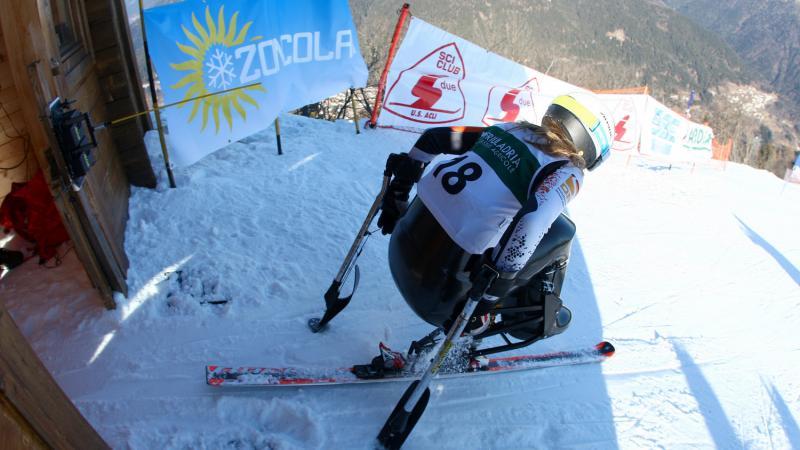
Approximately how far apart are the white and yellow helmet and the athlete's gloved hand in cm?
88

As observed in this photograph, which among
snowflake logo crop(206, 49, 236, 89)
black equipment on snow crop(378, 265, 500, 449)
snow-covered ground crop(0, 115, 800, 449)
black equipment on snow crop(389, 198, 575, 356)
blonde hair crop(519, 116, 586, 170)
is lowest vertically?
snow-covered ground crop(0, 115, 800, 449)

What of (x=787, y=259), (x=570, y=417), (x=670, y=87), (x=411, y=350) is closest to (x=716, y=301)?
(x=787, y=259)

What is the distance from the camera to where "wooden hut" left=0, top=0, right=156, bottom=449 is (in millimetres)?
1398

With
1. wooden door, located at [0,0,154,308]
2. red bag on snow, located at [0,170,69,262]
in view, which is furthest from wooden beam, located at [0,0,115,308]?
red bag on snow, located at [0,170,69,262]

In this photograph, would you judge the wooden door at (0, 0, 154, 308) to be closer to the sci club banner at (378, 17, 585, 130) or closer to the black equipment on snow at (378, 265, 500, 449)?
the black equipment on snow at (378, 265, 500, 449)

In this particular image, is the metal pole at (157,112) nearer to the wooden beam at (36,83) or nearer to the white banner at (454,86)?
the wooden beam at (36,83)

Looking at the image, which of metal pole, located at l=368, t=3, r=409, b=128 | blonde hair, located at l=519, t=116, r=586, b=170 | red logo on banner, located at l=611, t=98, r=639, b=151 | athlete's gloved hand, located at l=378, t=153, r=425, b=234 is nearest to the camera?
blonde hair, located at l=519, t=116, r=586, b=170

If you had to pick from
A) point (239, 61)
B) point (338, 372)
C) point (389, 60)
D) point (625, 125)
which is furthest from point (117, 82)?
point (625, 125)

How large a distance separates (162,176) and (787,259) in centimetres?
823

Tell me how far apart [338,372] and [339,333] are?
1.58 feet

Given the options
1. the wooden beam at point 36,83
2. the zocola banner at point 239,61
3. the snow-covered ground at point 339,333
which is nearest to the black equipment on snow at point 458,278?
the snow-covered ground at point 339,333

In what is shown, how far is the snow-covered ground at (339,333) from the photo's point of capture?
111 inches

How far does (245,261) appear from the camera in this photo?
411cm

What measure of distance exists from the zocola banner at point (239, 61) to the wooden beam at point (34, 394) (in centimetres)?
352
